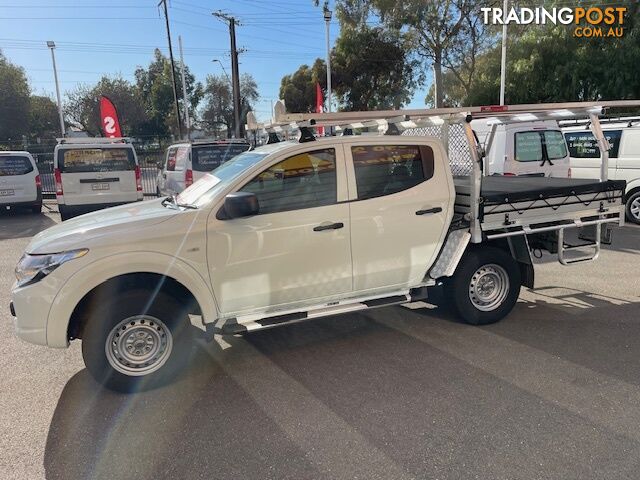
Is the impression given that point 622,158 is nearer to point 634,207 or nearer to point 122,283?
point 634,207

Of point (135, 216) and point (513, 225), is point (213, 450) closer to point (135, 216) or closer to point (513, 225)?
point (135, 216)

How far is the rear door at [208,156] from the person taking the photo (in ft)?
33.8

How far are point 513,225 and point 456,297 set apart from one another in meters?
0.90

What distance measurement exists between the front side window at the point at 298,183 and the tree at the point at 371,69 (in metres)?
29.0

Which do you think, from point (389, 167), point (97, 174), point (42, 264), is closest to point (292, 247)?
point (389, 167)

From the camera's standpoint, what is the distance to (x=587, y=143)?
34.7ft

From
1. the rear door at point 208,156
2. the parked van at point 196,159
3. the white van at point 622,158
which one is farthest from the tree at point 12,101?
the white van at point 622,158

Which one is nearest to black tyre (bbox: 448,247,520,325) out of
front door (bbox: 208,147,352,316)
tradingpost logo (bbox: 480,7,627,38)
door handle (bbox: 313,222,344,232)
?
front door (bbox: 208,147,352,316)

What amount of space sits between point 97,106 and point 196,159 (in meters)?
44.7

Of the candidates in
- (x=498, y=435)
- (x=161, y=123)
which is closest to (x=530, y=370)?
(x=498, y=435)

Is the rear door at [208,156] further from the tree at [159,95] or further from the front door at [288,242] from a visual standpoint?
the tree at [159,95]

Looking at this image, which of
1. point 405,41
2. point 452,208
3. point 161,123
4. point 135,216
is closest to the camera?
point 135,216

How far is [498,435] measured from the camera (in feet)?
9.97

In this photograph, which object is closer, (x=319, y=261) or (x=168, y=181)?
(x=319, y=261)
